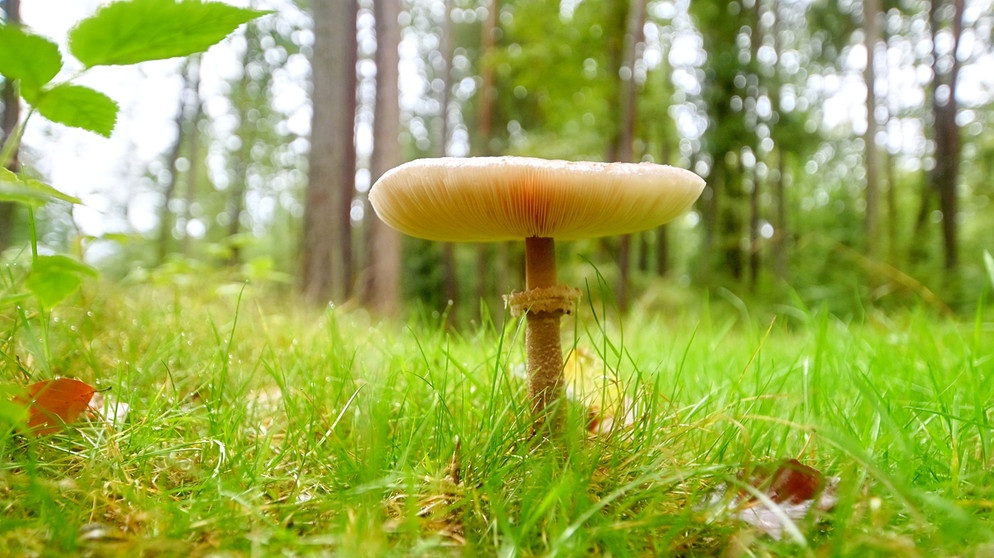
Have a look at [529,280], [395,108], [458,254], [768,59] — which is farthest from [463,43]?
[529,280]

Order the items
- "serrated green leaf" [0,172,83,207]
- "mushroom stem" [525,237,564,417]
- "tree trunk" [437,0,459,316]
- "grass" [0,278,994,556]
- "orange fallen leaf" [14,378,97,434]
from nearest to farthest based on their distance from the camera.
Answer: "serrated green leaf" [0,172,83,207]
"grass" [0,278,994,556]
"orange fallen leaf" [14,378,97,434]
"mushroom stem" [525,237,564,417]
"tree trunk" [437,0,459,316]

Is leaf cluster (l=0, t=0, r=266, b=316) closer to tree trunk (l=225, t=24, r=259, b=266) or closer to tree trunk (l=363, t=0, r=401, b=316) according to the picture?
tree trunk (l=363, t=0, r=401, b=316)

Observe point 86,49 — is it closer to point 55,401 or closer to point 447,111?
point 55,401

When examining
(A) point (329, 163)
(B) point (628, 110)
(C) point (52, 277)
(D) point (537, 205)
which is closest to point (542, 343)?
(D) point (537, 205)

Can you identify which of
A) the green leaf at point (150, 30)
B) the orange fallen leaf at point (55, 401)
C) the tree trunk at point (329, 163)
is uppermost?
the tree trunk at point (329, 163)

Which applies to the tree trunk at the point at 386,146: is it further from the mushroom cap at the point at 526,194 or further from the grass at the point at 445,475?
Answer: the mushroom cap at the point at 526,194

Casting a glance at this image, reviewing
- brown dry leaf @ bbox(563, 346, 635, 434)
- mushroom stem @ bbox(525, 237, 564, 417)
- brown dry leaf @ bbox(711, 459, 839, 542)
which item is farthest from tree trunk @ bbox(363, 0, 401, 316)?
brown dry leaf @ bbox(711, 459, 839, 542)

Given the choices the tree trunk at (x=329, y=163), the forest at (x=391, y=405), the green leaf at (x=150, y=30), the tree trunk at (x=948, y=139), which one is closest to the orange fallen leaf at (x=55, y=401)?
the forest at (x=391, y=405)
